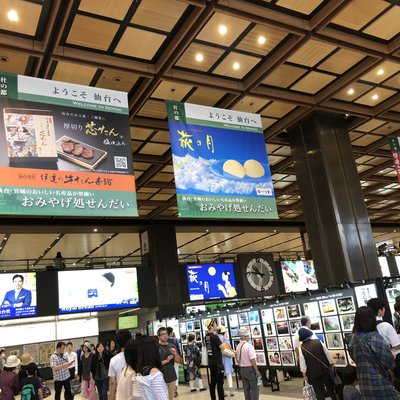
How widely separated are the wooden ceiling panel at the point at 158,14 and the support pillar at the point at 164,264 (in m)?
10.4

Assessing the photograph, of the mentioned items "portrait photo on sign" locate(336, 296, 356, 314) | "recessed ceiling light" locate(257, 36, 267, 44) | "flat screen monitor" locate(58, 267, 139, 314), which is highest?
"recessed ceiling light" locate(257, 36, 267, 44)

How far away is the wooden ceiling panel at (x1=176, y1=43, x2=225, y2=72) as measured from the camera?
743 cm

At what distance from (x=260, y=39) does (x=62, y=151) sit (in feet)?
12.6

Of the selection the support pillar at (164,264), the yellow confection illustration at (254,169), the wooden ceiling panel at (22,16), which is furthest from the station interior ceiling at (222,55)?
the support pillar at (164,264)

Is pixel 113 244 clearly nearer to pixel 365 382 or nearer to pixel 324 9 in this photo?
pixel 324 9

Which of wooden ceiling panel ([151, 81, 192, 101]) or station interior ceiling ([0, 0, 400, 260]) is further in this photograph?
wooden ceiling panel ([151, 81, 192, 101])

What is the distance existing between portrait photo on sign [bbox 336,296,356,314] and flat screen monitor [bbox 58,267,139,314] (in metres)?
8.39

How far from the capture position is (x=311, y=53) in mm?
7891

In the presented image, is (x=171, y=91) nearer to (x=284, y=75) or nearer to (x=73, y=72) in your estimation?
(x=73, y=72)

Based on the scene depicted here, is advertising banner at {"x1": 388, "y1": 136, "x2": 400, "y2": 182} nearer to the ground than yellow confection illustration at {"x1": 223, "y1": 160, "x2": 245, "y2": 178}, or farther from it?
farther from it

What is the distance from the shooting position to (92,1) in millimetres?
6121

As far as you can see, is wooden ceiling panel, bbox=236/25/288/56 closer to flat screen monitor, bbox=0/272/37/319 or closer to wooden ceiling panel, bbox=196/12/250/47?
wooden ceiling panel, bbox=196/12/250/47

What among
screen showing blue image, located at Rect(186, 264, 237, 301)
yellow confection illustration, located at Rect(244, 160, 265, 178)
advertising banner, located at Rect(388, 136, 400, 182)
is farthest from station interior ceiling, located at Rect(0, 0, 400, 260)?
screen showing blue image, located at Rect(186, 264, 237, 301)

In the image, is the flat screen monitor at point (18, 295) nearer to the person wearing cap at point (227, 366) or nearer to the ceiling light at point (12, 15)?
the person wearing cap at point (227, 366)
